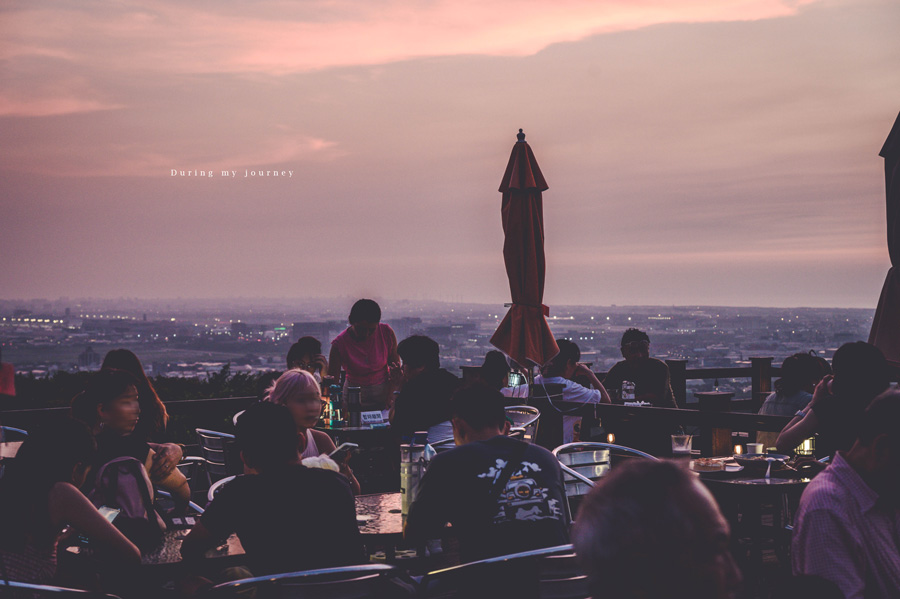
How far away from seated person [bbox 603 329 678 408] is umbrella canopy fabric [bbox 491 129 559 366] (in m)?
1.62

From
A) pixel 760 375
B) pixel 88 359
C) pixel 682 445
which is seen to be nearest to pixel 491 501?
pixel 682 445

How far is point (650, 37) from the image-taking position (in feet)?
35.6

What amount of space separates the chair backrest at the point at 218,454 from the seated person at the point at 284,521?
2780 mm

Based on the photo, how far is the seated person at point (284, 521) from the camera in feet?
9.22

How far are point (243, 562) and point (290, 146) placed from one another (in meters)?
11.6

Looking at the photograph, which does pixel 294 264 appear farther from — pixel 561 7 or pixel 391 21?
pixel 561 7

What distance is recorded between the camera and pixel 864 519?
219 cm

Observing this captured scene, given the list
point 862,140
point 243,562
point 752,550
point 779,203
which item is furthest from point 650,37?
point 243,562

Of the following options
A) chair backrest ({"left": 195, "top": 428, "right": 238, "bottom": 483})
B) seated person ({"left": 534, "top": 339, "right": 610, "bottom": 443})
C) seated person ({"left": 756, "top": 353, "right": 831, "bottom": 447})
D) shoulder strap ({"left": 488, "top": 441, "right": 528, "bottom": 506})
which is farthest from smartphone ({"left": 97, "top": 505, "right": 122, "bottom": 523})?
seated person ({"left": 756, "top": 353, "right": 831, "bottom": 447})

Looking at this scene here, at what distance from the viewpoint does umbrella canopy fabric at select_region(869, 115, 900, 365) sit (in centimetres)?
489

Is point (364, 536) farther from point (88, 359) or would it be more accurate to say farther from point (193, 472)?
point (88, 359)

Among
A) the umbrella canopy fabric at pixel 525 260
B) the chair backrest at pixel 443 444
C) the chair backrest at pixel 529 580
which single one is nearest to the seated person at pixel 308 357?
the umbrella canopy fabric at pixel 525 260

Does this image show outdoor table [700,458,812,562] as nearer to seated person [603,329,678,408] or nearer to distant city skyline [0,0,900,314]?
distant city skyline [0,0,900,314]

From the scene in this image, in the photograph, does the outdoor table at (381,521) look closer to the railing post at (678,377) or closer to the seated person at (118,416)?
the seated person at (118,416)
